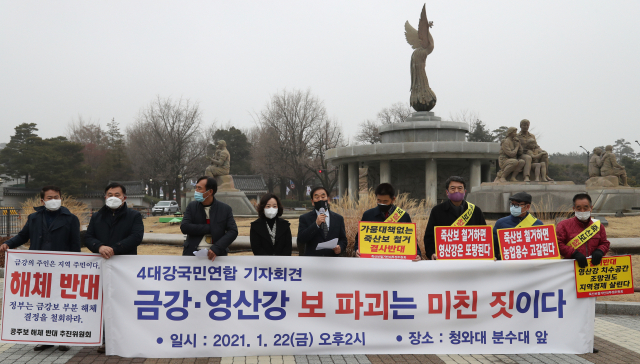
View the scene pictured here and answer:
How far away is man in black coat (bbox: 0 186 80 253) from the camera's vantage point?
209 inches

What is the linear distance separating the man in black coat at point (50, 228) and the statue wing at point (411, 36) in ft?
71.8

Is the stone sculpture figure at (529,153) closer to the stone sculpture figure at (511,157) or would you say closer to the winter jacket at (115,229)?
the stone sculpture figure at (511,157)

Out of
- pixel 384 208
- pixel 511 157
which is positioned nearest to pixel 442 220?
pixel 384 208

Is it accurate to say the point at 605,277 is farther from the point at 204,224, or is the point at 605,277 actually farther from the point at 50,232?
the point at 50,232

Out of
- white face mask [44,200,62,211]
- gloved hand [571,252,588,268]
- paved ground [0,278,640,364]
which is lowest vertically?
paved ground [0,278,640,364]

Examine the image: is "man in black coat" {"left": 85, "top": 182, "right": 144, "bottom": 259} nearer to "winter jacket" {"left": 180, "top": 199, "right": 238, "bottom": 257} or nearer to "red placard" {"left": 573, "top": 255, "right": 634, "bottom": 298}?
"winter jacket" {"left": 180, "top": 199, "right": 238, "bottom": 257}

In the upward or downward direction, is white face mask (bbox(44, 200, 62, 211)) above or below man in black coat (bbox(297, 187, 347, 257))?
above

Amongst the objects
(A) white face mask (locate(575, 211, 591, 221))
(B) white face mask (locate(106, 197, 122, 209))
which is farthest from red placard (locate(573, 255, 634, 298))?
(B) white face mask (locate(106, 197, 122, 209))

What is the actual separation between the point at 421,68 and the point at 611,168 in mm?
9858

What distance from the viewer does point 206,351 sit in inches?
192

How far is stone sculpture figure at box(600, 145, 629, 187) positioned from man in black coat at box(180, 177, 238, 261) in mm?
22573

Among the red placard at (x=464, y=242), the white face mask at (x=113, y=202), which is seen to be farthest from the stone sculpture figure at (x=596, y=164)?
A: the white face mask at (x=113, y=202)

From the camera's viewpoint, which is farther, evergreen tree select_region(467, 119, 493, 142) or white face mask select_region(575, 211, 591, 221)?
evergreen tree select_region(467, 119, 493, 142)

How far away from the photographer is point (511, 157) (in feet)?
53.5
